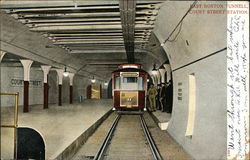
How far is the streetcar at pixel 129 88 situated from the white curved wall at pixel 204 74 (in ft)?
31.8

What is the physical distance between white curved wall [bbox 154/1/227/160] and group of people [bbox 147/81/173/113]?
7.14 meters

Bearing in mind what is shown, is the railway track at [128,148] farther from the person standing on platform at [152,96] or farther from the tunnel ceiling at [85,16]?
the person standing on platform at [152,96]

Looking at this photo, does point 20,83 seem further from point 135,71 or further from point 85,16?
point 85,16

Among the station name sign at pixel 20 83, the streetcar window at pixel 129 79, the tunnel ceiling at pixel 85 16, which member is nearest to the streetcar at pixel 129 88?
the streetcar window at pixel 129 79

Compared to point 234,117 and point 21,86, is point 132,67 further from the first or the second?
point 234,117

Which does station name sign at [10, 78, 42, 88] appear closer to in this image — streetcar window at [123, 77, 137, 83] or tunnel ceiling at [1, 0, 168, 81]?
tunnel ceiling at [1, 0, 168, 81]

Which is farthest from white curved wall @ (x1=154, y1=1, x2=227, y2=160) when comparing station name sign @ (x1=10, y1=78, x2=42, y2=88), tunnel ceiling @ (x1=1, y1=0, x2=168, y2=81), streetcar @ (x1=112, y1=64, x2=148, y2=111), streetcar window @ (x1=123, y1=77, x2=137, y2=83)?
station name sign @ (x1=10, y1=78, x2=42, y2=88)

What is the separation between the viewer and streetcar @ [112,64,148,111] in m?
17.9

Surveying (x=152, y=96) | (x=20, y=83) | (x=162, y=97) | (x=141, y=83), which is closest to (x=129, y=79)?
(x=141, y=83)

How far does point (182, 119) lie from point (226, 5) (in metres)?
4.62

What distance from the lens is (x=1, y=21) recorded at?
32.1ft

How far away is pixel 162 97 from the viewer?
1753cm

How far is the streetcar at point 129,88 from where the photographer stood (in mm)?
17875

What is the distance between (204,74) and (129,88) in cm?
Answer: 1229
